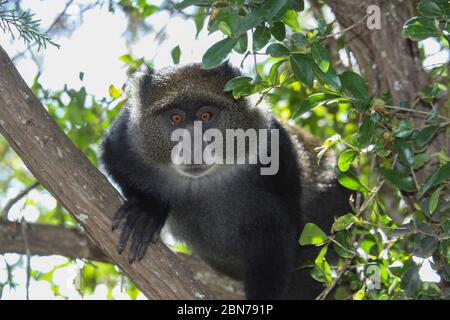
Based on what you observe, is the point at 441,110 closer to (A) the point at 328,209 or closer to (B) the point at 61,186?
(A) the point at 328,209

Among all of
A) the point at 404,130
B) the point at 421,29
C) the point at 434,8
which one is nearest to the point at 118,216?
the point at 404,130

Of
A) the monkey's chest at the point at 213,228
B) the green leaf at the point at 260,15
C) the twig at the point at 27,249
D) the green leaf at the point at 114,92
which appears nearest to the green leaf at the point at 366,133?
the green leaf at the point at 260,15

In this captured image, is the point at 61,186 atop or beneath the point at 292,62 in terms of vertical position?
beneath

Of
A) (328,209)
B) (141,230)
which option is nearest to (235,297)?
(328,209)

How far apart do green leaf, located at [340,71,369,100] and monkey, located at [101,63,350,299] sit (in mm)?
1135

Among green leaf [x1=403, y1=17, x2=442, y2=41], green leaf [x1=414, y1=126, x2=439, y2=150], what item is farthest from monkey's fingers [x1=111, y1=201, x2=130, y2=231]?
green leaf [x1=403, y1=17, x2=442, y2=41]

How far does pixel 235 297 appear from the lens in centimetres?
600

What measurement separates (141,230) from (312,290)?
1.89 m

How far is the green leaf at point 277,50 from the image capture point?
11.7 ft

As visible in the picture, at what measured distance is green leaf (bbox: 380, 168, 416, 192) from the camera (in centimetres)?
408

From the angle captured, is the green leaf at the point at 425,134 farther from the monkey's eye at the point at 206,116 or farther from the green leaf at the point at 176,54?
the green leaf at the point at 176,54

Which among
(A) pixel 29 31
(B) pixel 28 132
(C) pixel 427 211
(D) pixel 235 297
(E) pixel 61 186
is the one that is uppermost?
(A) pixel 29 31

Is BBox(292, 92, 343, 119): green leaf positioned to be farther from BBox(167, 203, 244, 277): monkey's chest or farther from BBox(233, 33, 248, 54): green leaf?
BBox(167, 203, 244, 277): monkey's chest

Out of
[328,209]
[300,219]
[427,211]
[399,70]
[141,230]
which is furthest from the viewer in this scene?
[328,209]
